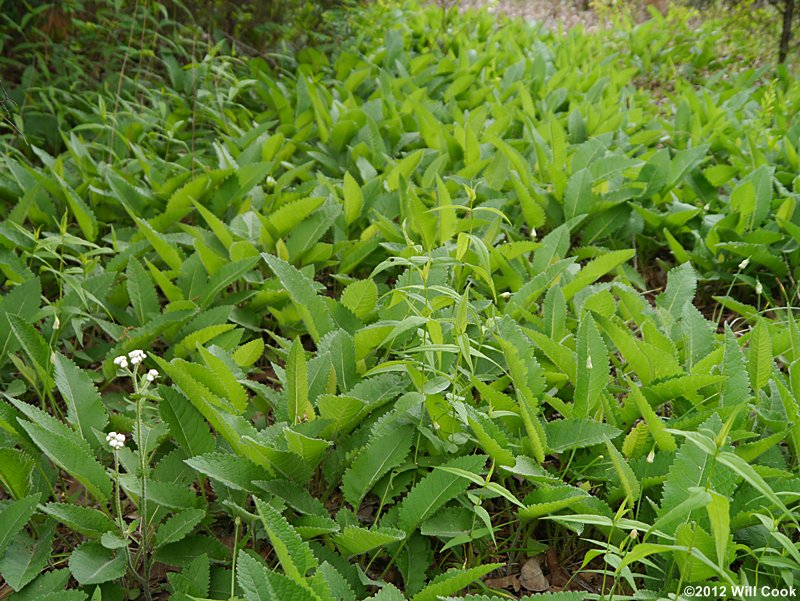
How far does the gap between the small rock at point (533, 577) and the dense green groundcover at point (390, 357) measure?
0.03 metres

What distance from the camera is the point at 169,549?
1.64 m

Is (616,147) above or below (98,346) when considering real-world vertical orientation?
above

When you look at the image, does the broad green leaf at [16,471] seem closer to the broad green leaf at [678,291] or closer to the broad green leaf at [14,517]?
the broad green leaf at [14,517]

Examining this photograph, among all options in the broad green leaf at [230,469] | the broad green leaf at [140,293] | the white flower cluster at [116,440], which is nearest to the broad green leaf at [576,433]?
the broad green leaf at [230,469]

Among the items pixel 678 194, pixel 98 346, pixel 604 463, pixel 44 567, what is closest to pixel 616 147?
pixel 678 194

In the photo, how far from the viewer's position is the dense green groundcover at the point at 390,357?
156cm

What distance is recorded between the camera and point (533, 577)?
5.61 ft

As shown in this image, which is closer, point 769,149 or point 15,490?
point 15,490

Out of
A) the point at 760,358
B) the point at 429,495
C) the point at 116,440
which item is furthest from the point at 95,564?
the point at 760,358

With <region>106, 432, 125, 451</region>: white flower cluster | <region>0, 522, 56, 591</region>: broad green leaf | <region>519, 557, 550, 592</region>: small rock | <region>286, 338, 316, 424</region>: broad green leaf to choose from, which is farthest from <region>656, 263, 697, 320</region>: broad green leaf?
<region>0, 522, 56, 591</region>: broad green leaf

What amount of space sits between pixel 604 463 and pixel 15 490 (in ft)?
4.67

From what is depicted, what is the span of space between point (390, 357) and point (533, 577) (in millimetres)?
763

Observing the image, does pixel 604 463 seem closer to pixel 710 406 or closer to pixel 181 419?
pixel 710 406

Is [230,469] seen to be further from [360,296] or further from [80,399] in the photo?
[360,296]
